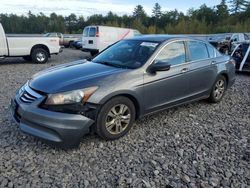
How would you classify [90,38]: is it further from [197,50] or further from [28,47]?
[197,50]

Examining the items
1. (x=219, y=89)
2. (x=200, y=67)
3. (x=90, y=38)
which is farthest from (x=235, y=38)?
(x=200, y=67)

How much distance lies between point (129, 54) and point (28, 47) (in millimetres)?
8814

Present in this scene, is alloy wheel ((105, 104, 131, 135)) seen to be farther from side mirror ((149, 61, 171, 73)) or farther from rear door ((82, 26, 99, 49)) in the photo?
rear door ((82, 26, 99, 49))

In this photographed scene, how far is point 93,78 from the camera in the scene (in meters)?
3.67

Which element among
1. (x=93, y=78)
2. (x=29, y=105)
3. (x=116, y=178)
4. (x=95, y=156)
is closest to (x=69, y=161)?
(x=95, y=156)

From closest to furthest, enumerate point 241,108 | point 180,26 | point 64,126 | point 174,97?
point 64,126 → point 174,97 → point 241,108 → point 180,26

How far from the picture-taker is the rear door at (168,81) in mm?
4111

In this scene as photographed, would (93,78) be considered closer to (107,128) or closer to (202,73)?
(107,128)

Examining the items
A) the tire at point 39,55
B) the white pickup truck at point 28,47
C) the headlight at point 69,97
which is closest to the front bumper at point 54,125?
the headlight at point 69,97

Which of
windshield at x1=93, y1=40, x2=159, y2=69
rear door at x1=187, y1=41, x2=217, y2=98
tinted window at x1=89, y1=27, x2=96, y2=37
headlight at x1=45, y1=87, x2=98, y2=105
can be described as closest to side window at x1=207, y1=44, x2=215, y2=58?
rear door at x1=187, y1=41, x2=217, y2=98

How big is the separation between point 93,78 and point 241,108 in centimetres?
346

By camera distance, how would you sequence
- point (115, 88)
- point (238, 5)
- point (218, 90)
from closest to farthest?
point (115, 88) → point (218, 90) → point (238, 5)

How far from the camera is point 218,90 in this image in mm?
5699

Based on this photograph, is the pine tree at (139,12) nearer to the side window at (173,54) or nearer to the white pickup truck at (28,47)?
the white pickup truck at (28,47)
